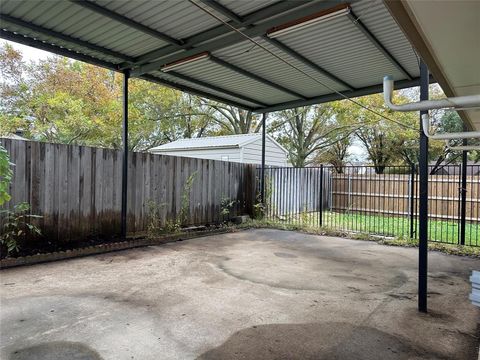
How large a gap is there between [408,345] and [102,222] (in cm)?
470

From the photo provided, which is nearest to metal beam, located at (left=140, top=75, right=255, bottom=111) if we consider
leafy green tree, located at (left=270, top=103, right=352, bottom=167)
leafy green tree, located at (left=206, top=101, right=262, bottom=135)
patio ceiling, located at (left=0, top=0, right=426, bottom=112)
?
patio ceiling, located at (left=0, top=0, right=426, bottom=112)

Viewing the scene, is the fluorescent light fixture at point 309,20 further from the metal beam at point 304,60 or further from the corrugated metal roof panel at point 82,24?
the corrugated metal roof panel at point 82,24

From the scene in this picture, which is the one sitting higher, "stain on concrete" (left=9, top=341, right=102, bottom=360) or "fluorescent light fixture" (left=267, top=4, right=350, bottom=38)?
"fluorescent light fixture" (left=267, top=4, right=350, bottom=38)

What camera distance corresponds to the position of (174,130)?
18438 millimetres

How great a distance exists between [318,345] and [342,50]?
3.98 metres

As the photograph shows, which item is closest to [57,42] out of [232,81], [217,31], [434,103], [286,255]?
[217,31]

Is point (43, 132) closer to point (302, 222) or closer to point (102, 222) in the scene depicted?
point (102, 222)

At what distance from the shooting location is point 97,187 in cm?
509

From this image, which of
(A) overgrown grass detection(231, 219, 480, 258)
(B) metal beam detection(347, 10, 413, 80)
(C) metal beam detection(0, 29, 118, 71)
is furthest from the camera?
(A) overgrown grass detection(231, 219, 480, 258)

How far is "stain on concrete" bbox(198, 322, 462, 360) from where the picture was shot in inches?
77.2

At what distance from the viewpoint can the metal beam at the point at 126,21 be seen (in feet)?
11.0

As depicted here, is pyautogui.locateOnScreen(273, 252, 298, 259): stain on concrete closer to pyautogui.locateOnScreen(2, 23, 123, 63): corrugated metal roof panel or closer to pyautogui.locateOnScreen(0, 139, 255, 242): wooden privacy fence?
pyautogui.locateOnScreen(0, 139, 255, 242): wooden privacy fence

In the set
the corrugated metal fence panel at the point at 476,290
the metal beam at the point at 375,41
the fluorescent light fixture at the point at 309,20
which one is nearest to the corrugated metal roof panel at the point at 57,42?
the fluorescent light fixture at the point at 309,20

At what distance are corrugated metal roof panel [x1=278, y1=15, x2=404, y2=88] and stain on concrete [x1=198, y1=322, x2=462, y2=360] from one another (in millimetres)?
3315
